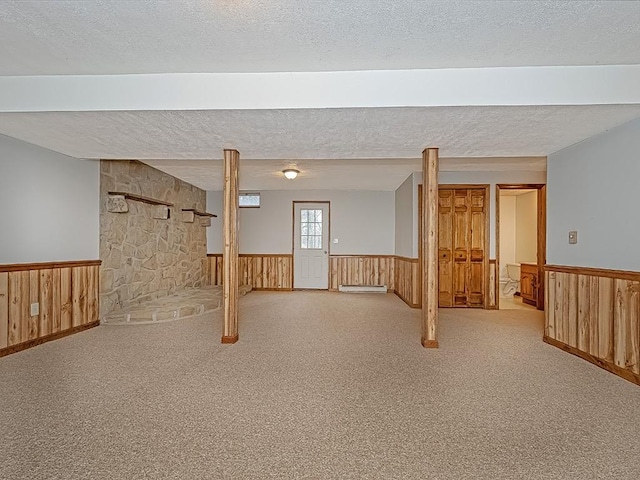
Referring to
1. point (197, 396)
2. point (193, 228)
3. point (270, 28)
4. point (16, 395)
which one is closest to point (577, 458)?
point (197, 396)

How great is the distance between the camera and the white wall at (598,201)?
338 cm

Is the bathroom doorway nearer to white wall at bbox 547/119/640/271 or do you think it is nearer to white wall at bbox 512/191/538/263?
white wall at bbox 512/191/538/263

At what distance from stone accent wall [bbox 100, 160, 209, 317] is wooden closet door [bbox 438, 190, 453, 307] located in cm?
492

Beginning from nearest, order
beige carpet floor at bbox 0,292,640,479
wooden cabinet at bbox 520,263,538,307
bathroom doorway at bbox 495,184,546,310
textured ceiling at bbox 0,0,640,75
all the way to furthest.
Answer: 1. beige carpet floor at bbox 0,292,640,479
2. textured ceiling at bbox 0,0,640,75
3. bathroom doorway at bbox 495,184,546,310
4. wooden cabinet at bbox 520,263,538,307

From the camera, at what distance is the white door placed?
9.46m

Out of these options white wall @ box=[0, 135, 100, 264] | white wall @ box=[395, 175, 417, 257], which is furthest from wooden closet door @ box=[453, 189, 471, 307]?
white wall @ box=[0, 135, 100, 264]

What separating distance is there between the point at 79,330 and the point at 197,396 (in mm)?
2992

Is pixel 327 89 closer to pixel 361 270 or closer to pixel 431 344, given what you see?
pixel 431 344

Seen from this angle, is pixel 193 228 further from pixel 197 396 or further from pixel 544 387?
pixel 544 387

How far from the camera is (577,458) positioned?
2.08m

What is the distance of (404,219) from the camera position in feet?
26.2

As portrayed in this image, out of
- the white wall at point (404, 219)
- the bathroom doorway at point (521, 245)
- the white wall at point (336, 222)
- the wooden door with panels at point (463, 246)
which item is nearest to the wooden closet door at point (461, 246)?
the wooden door with panels at point (463, 246)

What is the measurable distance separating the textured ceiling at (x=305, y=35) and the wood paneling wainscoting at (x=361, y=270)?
659 cm

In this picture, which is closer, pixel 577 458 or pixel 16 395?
pixel 577 458
